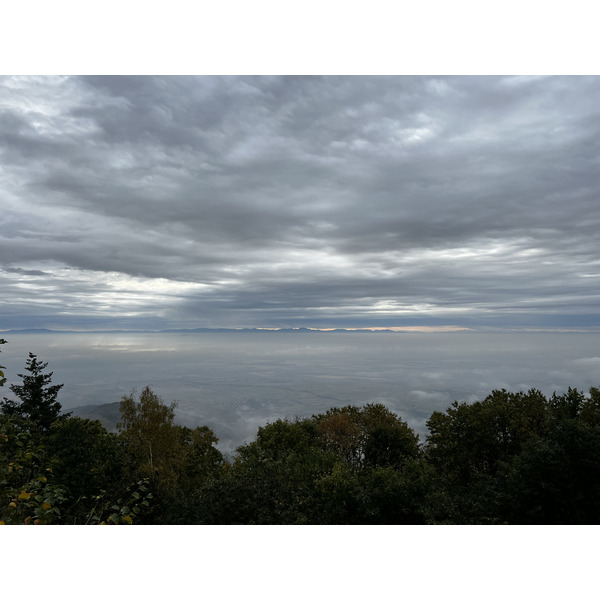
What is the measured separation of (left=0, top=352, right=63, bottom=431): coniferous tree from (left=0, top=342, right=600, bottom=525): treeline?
0.14 meters

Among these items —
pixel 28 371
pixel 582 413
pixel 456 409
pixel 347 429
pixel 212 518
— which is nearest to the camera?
pixel 212 518

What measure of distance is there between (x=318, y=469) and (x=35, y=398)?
34315mm

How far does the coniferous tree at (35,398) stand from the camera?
35.2 meters

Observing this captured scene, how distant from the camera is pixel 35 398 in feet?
119

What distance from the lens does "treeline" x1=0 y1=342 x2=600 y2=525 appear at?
11.1m

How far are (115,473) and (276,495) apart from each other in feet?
46.5

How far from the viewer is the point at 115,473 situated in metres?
22.0

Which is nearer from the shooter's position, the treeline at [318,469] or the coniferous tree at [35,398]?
the treeline at [318,469]

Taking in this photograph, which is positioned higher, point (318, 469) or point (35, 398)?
point (318, 469)

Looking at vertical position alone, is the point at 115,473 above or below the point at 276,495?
below

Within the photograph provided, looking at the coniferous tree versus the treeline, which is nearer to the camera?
the treeline

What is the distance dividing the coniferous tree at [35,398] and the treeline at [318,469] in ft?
0.46

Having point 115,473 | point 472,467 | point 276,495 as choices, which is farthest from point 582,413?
point 115,473
